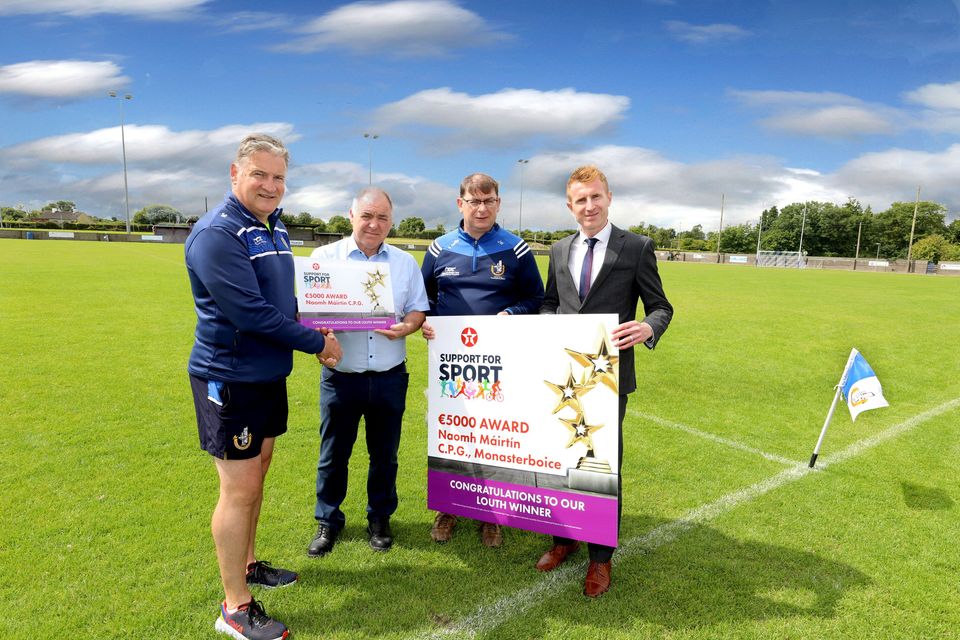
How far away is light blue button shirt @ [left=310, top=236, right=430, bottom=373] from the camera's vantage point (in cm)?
328

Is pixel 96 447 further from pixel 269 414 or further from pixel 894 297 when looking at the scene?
pixel 894 297

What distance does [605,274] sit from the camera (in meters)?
3.11

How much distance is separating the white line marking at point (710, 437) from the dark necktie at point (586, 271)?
299 centimetres

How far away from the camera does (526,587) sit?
3107 millimetres

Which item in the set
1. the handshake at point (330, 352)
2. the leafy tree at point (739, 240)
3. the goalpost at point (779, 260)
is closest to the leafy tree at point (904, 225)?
the leafy tree at point (739, 240)

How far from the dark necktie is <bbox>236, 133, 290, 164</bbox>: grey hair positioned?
1.64 metres

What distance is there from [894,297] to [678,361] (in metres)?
17.4

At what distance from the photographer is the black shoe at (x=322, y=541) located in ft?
11.1

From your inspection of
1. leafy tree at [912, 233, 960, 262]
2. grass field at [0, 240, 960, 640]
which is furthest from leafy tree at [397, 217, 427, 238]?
grass field at [0, 240, 960, 640]

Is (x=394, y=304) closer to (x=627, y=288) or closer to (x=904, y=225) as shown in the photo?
(x=627, y=288)

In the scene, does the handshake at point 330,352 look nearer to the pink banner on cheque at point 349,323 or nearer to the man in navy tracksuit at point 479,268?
the pink banner on cheque at point 349,323

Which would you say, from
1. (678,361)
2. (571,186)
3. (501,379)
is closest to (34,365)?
(501,379)

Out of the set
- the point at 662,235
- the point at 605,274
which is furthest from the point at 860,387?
the point at 662,235

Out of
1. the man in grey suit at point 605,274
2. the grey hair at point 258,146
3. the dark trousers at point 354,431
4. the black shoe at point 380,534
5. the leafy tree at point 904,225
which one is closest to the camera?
the grey hair at point 258,146
